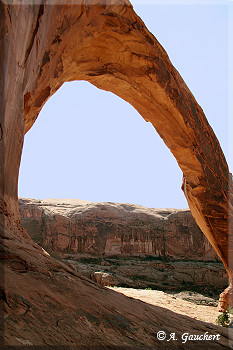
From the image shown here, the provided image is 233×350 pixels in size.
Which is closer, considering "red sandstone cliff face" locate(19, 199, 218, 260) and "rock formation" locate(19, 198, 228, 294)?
"rock formation" locate(19, 198, 228, 294)

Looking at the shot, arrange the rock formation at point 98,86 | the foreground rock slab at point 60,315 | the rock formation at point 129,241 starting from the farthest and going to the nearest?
1. the rock formation at point 129,241
2. the rock formation at point 98,86
3. the foreground rock slab at point 60,315

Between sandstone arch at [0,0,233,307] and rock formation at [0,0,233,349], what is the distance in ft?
0.11

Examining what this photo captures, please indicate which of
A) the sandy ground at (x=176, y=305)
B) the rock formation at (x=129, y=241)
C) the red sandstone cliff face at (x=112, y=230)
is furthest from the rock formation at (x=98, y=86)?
the red sandstone cliff face at (x=112, y=230)

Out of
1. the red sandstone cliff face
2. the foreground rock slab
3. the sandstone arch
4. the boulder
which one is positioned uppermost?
the sandstone arch

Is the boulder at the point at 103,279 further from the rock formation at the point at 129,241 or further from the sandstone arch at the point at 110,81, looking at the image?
the sandstone arch at the point at 110,81

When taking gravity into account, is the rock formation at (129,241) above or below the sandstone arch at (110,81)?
below

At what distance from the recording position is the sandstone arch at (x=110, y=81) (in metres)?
4.23

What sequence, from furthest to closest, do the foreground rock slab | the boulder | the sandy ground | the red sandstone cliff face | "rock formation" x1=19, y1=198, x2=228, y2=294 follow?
the red sandstone cliff face < "rock formation" x1=19, y1=198, x2=228, y2=294 < the boulder < the sandy ground < the foreground rock slab

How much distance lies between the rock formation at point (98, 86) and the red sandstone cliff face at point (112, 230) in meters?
17.1

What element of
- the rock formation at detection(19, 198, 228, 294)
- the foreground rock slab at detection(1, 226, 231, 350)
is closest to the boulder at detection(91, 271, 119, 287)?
the rock formation at detection(19, 198, 228, 294)

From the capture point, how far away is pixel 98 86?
12305 millimetres

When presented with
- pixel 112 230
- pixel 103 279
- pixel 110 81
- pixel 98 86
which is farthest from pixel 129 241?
pixel 110 81

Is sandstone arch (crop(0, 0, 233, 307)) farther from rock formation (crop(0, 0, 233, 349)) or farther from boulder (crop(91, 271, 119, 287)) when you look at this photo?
boulder (crop(91, 271, 119, 287))

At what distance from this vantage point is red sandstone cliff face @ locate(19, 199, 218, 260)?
28.5m
